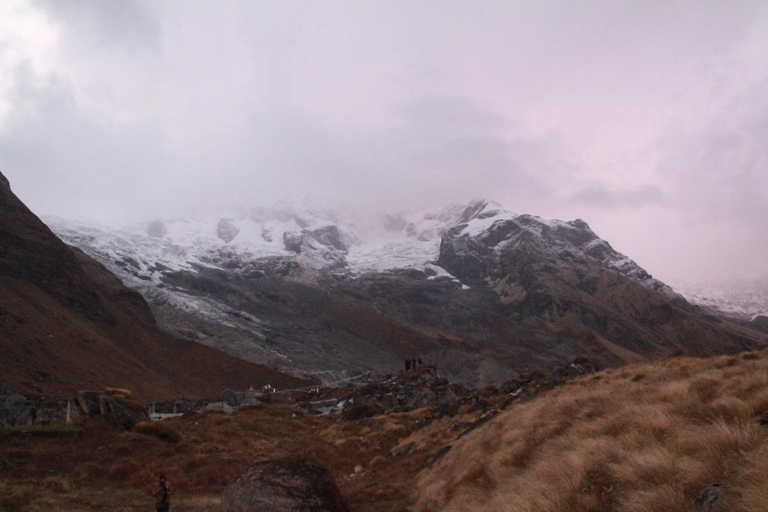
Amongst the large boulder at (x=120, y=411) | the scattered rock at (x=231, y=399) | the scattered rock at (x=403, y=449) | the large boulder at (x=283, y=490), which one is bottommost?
the scattered rock at (x=231, y=399)

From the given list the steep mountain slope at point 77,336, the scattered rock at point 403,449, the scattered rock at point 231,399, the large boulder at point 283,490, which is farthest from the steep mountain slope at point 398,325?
the large boulder at point 283,490

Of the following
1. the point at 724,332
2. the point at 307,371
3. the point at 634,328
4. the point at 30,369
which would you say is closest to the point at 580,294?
the point at 634,328

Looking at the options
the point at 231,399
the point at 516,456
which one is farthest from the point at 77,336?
the point at 516,456

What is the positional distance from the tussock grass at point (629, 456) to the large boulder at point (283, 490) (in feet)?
8.98

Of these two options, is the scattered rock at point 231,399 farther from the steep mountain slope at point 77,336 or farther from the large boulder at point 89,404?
the large boulder at point 89,404

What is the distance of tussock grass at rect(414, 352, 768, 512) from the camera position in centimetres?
564

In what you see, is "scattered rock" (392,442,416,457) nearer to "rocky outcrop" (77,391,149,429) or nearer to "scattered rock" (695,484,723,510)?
"rocky outcrop" (77,391,149,429)

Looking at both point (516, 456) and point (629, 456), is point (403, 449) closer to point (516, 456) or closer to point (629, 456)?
point (516, 456)

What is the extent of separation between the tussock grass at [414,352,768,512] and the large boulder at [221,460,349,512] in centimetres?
274

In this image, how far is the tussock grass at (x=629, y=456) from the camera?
18.5 feet

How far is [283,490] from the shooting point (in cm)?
845

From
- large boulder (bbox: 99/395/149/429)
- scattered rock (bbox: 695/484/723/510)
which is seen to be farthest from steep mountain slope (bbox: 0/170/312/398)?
scattered rock (bbox: 695/484/723/510)

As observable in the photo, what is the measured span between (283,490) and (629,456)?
596 centimetres

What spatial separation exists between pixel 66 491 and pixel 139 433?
8.09 meters
